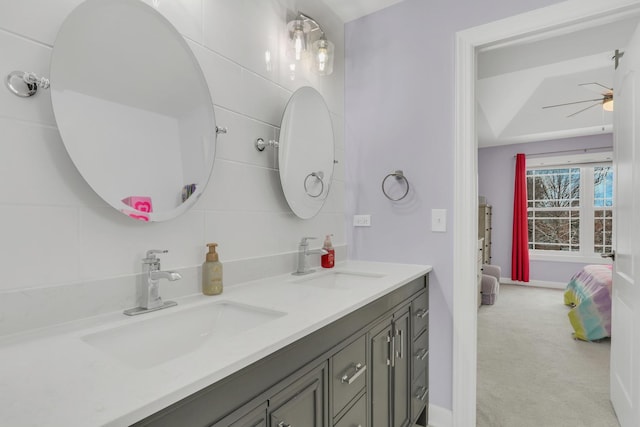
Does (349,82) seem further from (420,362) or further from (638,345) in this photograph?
(638,345)

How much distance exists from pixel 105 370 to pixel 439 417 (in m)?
1.83

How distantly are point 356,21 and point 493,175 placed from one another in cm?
486

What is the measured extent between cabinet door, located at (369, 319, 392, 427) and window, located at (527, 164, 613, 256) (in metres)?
5.62

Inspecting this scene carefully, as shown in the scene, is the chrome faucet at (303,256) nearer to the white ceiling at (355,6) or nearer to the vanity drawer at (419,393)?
the vanity drawer at (419,393)

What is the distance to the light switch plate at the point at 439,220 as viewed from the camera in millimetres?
1902

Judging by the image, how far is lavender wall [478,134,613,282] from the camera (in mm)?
5574

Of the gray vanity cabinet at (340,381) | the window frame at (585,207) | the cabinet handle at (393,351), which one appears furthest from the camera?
the window frame at (585,207)

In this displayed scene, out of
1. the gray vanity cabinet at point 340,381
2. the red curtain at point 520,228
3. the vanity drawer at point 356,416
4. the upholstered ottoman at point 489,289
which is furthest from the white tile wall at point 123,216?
the red curtain at point 520,228

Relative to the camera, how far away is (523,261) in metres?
5.68

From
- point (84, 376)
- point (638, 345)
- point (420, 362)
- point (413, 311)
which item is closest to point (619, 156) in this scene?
point (638, 345)

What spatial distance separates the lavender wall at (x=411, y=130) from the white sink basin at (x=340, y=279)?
35cm

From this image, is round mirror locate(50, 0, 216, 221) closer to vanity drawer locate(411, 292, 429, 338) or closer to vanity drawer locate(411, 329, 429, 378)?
vanity drawer locate(411, 292, 429, 338)

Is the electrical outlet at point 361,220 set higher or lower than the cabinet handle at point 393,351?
higher

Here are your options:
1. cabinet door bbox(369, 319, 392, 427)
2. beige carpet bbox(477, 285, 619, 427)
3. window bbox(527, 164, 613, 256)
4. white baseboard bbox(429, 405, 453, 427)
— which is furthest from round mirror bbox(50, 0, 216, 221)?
window bbox(527, 164, 613, 256)
